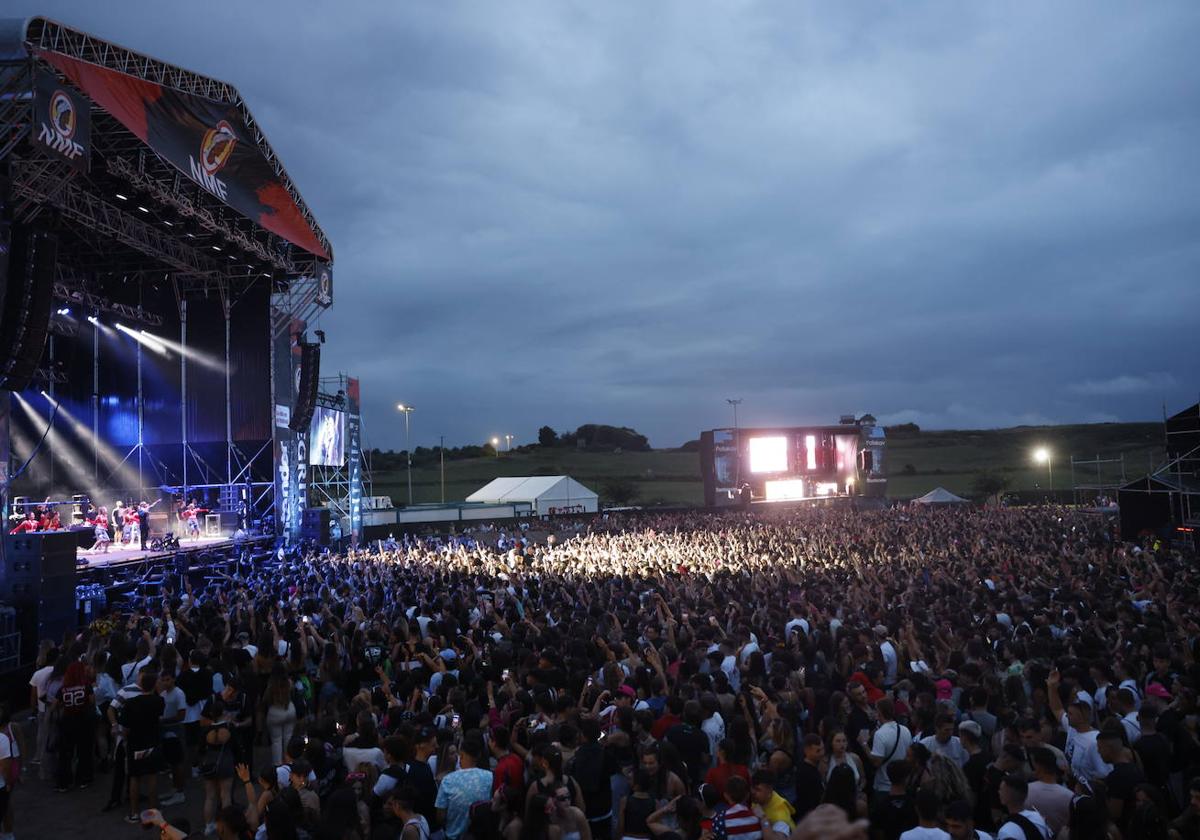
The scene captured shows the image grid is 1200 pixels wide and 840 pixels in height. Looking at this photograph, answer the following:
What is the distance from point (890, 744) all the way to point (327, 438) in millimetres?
27909

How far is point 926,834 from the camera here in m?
3.79

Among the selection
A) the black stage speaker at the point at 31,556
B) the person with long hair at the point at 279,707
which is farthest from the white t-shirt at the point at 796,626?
the black stage speaker at the point at 31,556

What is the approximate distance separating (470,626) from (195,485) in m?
18.3

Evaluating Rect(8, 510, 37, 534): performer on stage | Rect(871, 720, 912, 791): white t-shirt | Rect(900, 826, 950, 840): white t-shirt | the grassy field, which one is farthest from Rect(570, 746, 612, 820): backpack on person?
the grassy field

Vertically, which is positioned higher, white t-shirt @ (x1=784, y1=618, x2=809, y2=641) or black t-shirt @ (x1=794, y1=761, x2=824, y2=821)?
white t-shirt @ (x1=784, y1=618, x2=809, y2=641)

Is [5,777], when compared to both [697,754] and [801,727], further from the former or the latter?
[801,727]

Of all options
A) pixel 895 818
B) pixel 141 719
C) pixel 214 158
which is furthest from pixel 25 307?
pixel 895 818

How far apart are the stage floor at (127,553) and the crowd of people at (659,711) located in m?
6.02

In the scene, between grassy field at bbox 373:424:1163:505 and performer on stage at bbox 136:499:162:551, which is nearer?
performer on stage at bbox 136:499:162:551

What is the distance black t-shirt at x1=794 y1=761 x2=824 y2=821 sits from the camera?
4.66 m

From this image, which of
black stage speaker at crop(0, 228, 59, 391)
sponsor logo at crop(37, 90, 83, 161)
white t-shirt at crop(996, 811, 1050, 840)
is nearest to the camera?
white t-shirt at crop(996, 811, 1050, 840)

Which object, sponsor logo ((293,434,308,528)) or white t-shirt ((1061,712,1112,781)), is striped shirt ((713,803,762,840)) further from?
sponsor logo ((293,434,308,528))

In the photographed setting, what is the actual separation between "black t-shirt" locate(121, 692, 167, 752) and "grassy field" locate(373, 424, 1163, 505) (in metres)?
61.8

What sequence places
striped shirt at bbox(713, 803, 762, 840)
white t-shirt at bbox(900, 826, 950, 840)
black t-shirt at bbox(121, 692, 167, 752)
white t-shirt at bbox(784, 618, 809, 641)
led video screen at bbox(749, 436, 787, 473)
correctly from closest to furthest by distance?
white t-shirt at bbox(900, 826, 950, 840) → striped shirt at bbox(713, 803, 762, 840) → black t-shirt at bbox(121, 692, 167, 752) → white t-shirt at bbox(784, 618, 809, 641) → led video screen at bbox(749, 436, 787, 473)
